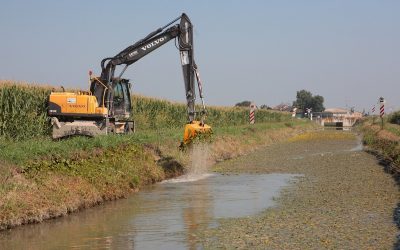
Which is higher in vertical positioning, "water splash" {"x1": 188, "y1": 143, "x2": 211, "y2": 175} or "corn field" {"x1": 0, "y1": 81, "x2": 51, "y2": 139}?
"corn field" {"x1": 0, "y1": 81, "x2": 51, "y2": 139}

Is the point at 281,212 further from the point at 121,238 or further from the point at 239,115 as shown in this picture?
the point at 239,115

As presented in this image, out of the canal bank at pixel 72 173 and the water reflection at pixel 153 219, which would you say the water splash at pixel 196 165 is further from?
the water reflection at pixel 153 219

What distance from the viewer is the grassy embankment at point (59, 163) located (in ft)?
43.0

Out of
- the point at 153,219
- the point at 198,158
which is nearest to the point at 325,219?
the point at 153,219

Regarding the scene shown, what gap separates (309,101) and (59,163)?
567 feet

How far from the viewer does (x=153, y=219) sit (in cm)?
1335

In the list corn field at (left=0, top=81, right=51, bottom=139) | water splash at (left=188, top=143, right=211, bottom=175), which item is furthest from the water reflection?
corn field at (left=0, top=81, right=51, bottom=139)

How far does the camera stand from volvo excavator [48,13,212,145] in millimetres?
22367

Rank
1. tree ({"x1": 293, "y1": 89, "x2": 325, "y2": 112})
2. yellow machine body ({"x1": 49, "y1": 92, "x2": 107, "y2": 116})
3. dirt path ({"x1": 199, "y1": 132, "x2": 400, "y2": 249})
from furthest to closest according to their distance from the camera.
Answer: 1. tree ({"x1": 293, "y1": 89, "x2": 325, "y2": 112})
2. yellow machine body ({"x1": 49, "y1": 92, "x2": 107, "y2": 116})
3. dirt path ({"x1": 199, "y1": 132, "x2": 400, "y2": 249})

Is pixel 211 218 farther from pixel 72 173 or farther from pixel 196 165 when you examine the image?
pixel 196 165

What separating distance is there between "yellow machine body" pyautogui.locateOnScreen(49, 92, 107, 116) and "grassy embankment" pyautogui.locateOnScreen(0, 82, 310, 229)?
1.96 metres

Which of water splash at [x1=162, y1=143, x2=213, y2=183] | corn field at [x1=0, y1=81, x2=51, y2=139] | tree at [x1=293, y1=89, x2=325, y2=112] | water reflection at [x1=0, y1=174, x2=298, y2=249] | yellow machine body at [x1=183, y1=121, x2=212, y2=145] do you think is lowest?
water reflection at [x1=0, y1=174, x2=298, y2=249]

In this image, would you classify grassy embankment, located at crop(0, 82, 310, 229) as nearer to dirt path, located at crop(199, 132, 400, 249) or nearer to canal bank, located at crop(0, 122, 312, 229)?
canal bank, located at crop(0, 122, 312, 229)

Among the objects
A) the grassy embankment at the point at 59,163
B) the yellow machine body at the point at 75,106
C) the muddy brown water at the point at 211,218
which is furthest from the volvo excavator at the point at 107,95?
the muddy brown water at the point at 211,218
